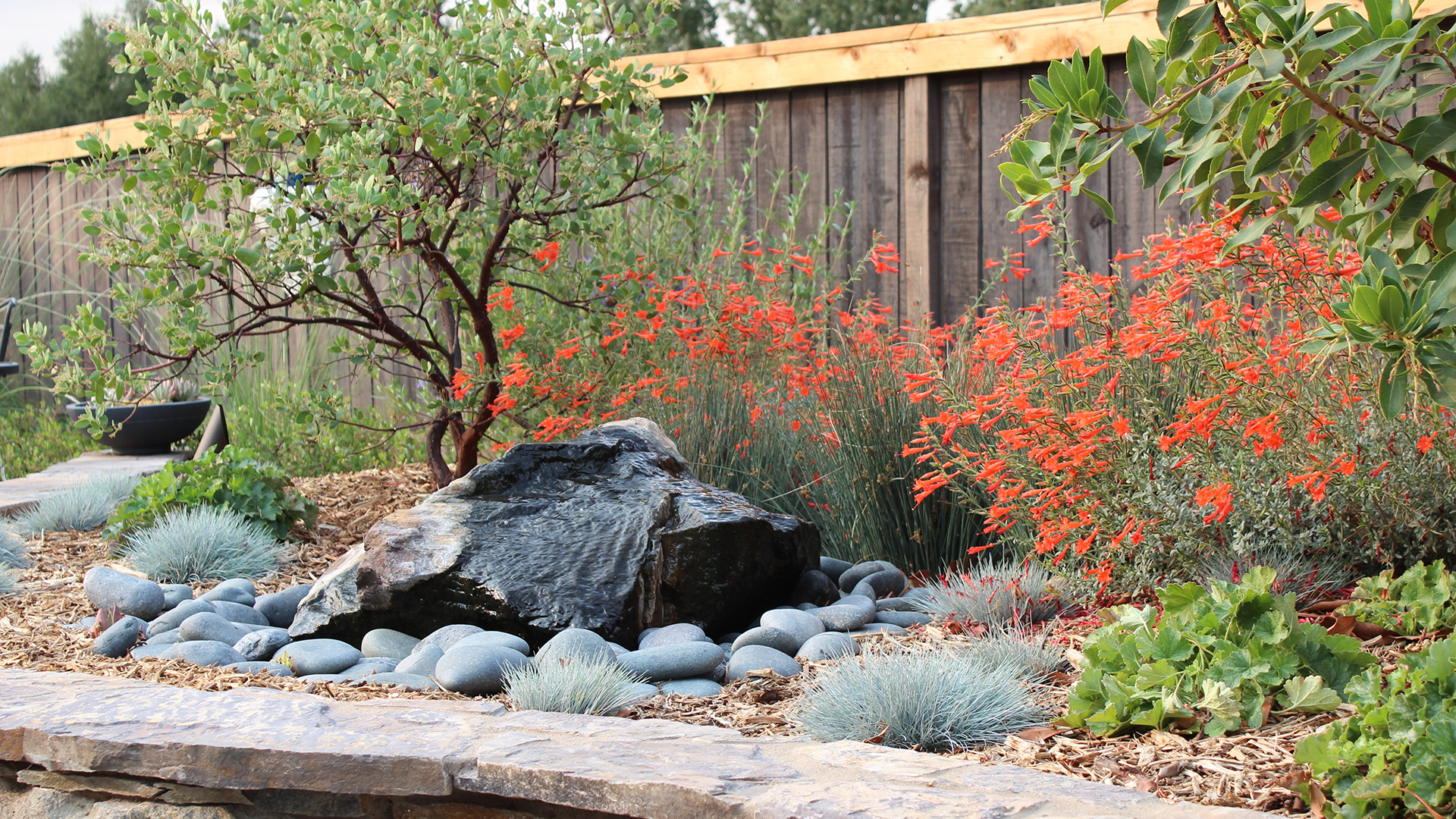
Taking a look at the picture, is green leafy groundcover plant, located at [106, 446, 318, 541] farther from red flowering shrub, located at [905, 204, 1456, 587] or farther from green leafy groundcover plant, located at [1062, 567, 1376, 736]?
green leafy groundcover plant, located at [1062, 567, 1376, 736]

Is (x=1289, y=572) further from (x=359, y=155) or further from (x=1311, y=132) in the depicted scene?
(x=359, y=155)

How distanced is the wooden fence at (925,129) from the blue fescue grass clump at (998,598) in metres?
2.01

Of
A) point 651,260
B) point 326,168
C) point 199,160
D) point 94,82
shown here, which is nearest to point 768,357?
point 651,260

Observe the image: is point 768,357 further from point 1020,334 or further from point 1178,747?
point 1178,747

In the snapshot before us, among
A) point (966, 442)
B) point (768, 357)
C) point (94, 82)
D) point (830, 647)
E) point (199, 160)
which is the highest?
point (94, 82)

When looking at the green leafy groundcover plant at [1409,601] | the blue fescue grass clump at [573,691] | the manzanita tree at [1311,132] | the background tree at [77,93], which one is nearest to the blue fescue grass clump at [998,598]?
the green leafy groundcover plant at [1409,601]

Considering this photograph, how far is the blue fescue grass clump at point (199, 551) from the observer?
3.41 m

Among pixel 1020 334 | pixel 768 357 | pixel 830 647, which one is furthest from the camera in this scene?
pixel 768 357

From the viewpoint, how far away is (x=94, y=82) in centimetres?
1855

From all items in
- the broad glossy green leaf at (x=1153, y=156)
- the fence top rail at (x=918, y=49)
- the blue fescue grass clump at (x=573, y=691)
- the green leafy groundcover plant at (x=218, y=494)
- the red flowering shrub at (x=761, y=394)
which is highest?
the fence top rail at (x=918, y=49)

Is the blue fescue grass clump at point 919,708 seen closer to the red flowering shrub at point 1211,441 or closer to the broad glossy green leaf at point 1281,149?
the red flowering shrub at point 1211,441

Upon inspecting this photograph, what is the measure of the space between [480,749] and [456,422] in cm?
268

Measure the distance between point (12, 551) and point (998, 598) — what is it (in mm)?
3158

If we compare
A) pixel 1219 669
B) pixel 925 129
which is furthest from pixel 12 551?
pixel 925 129
